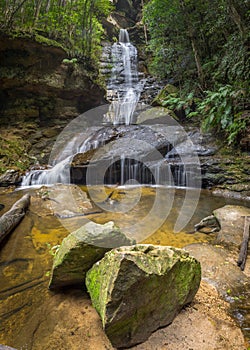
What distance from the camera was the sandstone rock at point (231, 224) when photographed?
136 inches

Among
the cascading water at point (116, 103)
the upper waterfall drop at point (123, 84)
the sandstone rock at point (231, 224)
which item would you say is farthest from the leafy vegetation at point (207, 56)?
the sandstone rock at point (231, 224)

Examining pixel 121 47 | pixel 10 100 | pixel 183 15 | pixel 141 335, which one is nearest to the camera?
pixel 141 335

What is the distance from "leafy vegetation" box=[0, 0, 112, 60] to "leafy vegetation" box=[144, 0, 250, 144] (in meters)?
3.27

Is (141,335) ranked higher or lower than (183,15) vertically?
lower

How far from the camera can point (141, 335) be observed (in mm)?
1695

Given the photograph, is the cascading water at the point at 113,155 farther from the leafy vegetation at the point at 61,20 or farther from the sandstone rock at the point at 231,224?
the leafy vegetation at the point at 61,20

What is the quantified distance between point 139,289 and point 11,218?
10.9ft

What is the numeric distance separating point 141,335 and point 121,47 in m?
22.8

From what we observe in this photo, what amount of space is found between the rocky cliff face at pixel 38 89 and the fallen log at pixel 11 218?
17.3ft

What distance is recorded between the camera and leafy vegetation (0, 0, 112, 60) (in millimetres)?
8906

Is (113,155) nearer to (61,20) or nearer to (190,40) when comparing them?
(190,40)

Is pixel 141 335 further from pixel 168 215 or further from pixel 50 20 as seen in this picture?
pixel 50 20

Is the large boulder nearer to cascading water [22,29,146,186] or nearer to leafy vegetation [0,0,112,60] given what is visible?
cascading water [22,29,146,186]

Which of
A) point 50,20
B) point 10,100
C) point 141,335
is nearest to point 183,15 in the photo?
point 50,20
